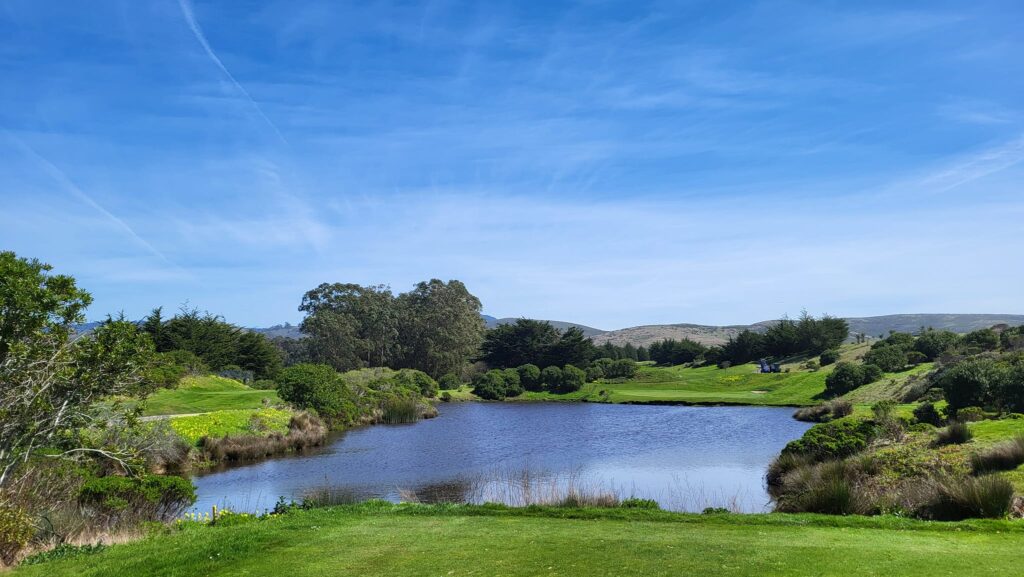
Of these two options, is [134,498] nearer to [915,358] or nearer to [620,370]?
[915,358]

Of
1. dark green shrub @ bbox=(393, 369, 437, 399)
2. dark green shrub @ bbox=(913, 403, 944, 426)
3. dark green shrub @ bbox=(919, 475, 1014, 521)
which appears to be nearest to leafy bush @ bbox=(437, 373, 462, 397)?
dark green shrub @ bbox=(393, 369, 437, 399)

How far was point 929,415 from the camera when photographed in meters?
25.3

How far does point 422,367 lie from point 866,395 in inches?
2112

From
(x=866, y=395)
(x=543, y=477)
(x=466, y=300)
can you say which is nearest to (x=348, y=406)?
(x=543, y=477)

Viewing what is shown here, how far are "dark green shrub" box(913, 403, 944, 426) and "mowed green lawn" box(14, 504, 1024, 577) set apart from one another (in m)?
15.4

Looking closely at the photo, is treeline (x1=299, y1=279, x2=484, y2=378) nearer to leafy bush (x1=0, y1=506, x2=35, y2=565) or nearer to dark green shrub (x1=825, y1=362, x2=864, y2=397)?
dark green shrub (x1=825, y1=362, x2=864, y2=397)

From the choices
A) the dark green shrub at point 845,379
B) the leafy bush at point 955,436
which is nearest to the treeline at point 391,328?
the dark green shrub at point 845,379

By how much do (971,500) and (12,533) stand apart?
1587 centimetres

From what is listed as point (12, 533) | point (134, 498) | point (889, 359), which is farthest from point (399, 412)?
point (12, 533)

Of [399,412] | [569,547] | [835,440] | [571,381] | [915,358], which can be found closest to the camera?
[569,547]

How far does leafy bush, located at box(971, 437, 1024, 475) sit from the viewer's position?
1488cm

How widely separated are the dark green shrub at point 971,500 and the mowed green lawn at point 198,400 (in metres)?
30.9

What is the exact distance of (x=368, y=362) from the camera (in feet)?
285

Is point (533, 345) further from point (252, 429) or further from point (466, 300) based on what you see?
point (252, 429)
